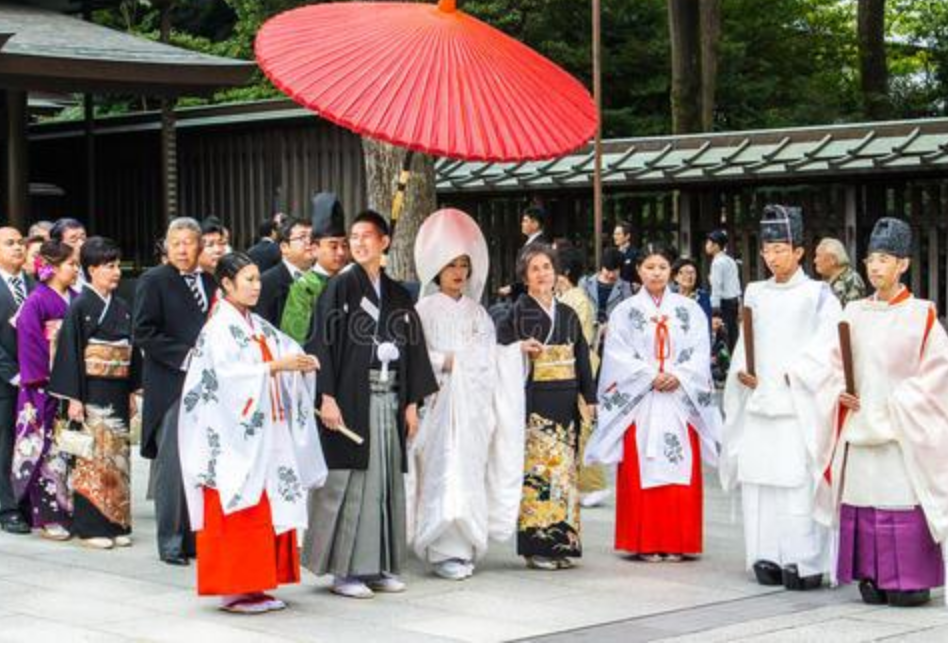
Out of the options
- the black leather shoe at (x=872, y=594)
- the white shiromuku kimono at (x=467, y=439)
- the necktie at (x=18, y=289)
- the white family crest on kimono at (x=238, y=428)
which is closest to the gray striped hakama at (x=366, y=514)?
the white family crest on kimono at (x=238, y=428)

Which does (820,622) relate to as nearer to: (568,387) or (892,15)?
(568,387)

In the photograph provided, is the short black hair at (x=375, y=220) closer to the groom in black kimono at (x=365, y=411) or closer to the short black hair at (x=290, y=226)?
the groom in black kimono at (x=365, y=411)

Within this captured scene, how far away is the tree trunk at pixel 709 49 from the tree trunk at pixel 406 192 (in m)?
12.5

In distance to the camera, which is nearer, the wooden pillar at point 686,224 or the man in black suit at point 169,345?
the man in black suit at point 169,345

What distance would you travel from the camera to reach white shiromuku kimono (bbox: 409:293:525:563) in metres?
8.40

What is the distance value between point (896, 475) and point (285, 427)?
2856 mm

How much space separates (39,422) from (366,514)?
2805 millimetres

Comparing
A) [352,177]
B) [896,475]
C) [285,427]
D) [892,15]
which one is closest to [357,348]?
[285,427]

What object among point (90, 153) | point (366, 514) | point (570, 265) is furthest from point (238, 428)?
point (90, 153)

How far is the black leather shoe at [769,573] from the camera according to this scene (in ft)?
26.8

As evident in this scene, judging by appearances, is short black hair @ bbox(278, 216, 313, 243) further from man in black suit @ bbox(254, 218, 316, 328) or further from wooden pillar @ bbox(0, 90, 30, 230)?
wooden pillar @ bbox(0, 90, 30, 230)

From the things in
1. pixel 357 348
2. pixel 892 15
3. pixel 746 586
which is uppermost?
pixel 892 15

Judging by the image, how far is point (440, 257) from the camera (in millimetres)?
8406

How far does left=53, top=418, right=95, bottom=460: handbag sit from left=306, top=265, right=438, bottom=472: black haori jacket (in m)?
1.94
